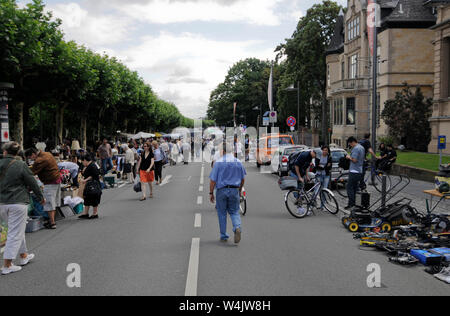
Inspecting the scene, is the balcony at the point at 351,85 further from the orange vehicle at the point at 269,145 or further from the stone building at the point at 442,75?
the orange vehicle at the point at 269,145

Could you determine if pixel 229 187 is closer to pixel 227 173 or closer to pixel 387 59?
pixel 227 173

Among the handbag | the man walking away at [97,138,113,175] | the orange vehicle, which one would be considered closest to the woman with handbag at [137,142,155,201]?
the handbag

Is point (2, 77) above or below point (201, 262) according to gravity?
above

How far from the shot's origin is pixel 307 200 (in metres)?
10.9

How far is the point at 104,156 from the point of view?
64.3 ft

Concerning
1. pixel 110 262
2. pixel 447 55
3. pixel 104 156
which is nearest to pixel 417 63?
pixel 447 55

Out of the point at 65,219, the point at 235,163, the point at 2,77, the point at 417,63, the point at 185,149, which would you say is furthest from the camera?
the point at 417,63

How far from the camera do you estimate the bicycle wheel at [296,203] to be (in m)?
10.7

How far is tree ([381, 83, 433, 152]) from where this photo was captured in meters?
30.5

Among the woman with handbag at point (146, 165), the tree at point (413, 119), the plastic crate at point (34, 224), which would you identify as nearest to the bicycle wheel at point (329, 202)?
the woman with handbag at point (146, 165)

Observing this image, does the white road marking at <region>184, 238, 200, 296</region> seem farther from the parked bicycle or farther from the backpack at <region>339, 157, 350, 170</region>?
the backpack at <region>339, 157, 350, 170</region>

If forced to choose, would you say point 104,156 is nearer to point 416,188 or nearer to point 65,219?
point 65,219

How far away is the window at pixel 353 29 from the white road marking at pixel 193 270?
40.5m
